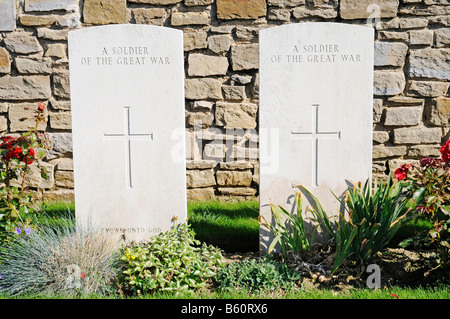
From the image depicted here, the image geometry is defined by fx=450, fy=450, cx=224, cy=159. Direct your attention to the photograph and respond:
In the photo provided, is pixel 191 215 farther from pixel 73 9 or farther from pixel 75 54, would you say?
pixel 73 9

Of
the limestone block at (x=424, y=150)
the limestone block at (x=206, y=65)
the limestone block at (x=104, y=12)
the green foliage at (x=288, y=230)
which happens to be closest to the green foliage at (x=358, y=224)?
the green foliage at (x=288, y=230)

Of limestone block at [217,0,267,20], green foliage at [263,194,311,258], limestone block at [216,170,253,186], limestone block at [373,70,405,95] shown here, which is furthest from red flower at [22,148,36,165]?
limestone block at [373,70,405,95]

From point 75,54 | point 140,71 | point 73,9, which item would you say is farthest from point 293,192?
point 73,9

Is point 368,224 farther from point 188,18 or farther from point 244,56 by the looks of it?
point 188,18

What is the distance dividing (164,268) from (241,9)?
2.73 metres

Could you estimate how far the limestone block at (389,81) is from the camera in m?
A: 4.44

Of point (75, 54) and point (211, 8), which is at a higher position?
point (211, 8)

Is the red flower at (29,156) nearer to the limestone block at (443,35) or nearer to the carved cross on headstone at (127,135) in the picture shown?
the carved cross on headstone at (127,135)

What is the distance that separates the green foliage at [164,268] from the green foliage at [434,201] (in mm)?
1303

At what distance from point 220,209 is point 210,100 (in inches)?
44.0

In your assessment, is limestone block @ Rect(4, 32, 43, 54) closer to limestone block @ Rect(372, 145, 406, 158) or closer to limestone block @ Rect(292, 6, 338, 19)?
limestone block @ Rect(292, 6, 338, 19)

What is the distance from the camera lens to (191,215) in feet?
12.9

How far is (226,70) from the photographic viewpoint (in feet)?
14.7

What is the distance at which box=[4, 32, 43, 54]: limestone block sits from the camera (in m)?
4.41
